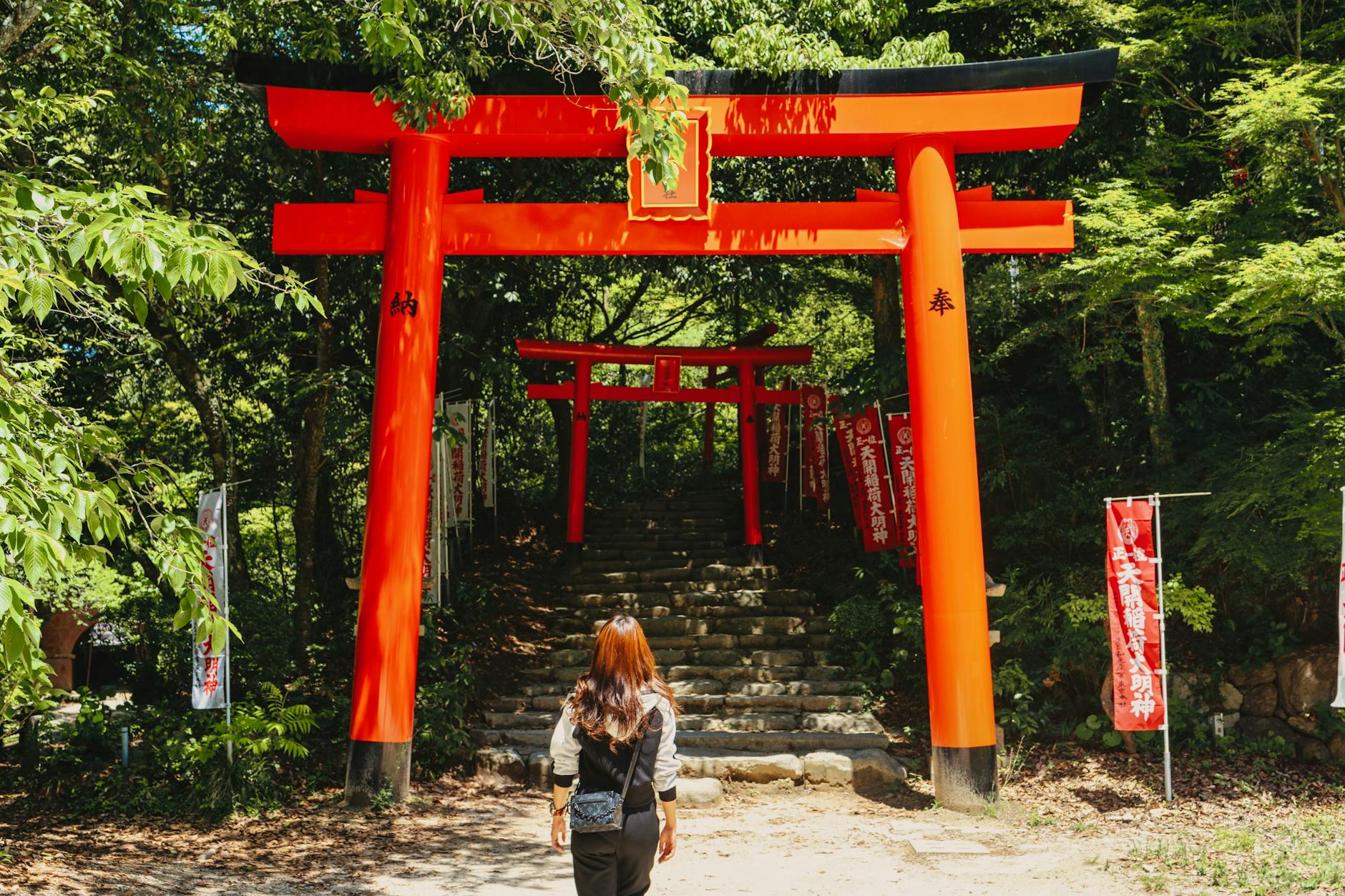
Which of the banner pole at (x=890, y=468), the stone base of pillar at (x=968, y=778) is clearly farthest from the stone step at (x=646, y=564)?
the stone base of pillar at (x=968, y=778)

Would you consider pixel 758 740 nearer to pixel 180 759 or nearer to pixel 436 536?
pixel 436 536

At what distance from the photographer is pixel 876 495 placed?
12102 millimetres

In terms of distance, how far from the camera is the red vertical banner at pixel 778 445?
16031mm

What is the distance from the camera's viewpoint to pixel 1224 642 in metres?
9.47

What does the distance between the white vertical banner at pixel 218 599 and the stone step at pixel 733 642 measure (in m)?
4.02

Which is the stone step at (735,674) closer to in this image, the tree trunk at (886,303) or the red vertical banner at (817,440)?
the tree trunk at (886,303)

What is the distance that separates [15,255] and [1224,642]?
9.40 metres

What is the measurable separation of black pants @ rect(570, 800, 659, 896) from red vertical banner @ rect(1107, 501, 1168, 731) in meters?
5.28

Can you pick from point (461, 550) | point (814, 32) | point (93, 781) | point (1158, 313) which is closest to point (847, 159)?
point (814, 32)

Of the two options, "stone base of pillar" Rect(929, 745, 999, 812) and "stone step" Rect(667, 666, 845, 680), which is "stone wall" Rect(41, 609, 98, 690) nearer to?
"stone step" Rect(667, 666, 845, 680)

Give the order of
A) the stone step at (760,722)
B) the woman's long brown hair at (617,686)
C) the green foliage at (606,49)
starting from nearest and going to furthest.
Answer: the woman's long brown hair at (617,686) → the green foliage at (606,49) → the stone step at (760,722)

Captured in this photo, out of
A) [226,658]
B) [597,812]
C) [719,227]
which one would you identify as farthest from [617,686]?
[226,658]

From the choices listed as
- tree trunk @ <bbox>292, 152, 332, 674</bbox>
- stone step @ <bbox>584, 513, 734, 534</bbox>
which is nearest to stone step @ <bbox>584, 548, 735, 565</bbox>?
stone step @ <bbox>584, 513, 734, 534</bbox>

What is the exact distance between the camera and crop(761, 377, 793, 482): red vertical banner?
16031 mm
